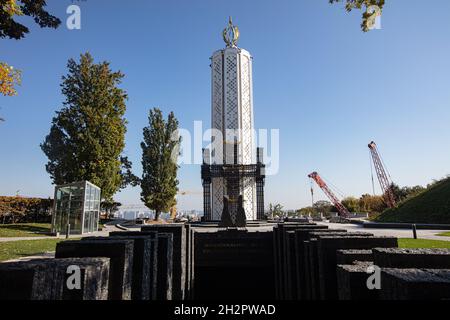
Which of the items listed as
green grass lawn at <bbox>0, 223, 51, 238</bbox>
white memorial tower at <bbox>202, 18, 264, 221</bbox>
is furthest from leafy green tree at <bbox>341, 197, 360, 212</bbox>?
green grass lawn at <bbox>0, 223, 51, 238</bbox>

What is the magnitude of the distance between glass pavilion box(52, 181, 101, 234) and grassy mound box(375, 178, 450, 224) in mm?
31333

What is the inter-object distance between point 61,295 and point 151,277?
304cm

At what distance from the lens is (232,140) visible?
4066 cm

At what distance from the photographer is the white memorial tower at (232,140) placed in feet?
127

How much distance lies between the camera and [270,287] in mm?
10781

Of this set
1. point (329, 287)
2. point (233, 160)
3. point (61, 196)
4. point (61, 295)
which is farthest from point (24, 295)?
point (233, 160)

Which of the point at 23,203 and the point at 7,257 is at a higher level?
the point at 23,203

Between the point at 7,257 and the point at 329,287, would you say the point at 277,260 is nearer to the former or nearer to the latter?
the point at 329,287

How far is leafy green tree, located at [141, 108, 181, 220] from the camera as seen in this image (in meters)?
37.3

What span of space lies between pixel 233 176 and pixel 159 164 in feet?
33.4

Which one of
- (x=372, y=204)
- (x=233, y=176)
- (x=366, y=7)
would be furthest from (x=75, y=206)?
(x=372, y=204)
